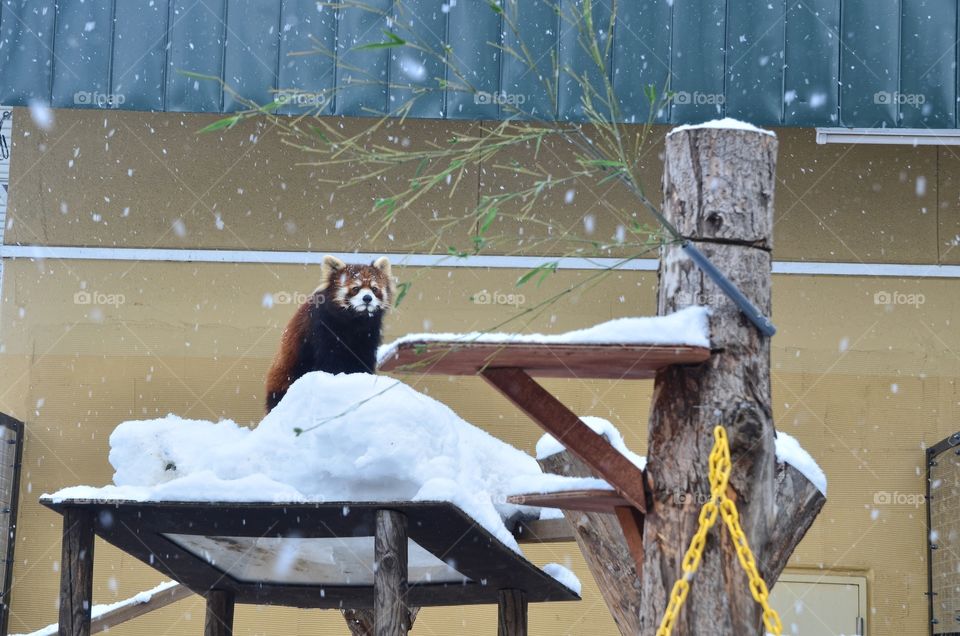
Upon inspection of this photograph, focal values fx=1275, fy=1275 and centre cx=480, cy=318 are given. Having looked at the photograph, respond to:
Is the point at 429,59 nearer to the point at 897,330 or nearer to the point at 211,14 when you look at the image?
the point at 211,14

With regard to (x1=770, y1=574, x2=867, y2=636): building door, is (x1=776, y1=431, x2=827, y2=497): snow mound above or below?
above

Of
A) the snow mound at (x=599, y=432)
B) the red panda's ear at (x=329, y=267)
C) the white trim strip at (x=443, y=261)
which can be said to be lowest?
the snow mound at (x=599, y=432)

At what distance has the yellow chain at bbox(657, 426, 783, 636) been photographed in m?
4.03

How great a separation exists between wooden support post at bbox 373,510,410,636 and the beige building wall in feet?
16.3

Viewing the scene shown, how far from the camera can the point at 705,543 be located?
13.7ft

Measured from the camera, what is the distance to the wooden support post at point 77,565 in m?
7.00

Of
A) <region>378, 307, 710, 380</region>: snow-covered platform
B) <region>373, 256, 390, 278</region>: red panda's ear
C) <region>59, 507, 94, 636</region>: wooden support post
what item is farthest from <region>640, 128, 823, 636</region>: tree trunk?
<region>373, 256, 390, 278</region>: red panda's ear

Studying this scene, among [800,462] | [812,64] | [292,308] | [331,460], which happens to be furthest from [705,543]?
[292,308]

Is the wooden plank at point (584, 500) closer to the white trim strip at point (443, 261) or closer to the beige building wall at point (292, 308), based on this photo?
the beige building wall at point (292, 308)

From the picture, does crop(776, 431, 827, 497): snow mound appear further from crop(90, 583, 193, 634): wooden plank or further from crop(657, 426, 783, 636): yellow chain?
crop(90, 583, 193, 634): wooden plank

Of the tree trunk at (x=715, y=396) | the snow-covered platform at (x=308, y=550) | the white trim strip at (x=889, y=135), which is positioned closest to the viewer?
the tree trunk at (x=715, y=396)

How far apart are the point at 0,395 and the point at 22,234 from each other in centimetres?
152

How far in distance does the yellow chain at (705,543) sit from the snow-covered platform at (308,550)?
2.51 metres

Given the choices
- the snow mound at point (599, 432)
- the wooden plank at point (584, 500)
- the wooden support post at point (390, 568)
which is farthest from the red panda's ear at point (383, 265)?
the wooden plank at point (584, 500)
